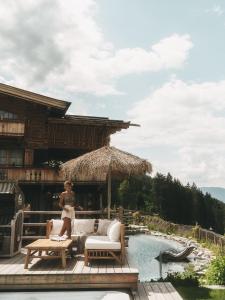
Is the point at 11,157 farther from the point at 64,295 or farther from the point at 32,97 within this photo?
the point at 64,295

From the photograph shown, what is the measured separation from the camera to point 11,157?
1087 inches

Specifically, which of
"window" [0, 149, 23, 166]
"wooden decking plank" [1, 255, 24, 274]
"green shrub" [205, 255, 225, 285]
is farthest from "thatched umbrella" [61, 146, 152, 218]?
"window" [0, 149, 23, 166]

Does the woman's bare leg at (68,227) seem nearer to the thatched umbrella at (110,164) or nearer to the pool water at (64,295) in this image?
the thatched umbrella at (110,164)

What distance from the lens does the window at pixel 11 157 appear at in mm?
27438

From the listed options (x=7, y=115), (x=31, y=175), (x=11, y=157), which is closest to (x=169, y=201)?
(x=11, y=157)

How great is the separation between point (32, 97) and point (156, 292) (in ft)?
67.5

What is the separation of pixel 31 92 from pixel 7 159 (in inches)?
204

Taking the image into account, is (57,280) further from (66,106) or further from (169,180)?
(169,180)

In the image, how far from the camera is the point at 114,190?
56.9 meters

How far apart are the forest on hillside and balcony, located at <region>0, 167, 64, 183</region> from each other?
101 ft

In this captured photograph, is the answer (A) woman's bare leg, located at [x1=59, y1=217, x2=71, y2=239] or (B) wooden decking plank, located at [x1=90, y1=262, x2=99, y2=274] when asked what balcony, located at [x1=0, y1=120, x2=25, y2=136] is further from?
(B) wooden decking plank, located at [x1=90, y1=262, x2=99, y2=274]

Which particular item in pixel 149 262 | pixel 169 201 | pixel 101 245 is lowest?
pixel 149 262

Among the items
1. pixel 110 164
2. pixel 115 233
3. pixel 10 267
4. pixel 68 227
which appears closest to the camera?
pixel 10 267

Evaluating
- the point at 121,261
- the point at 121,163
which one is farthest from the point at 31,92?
the point at 121,261
